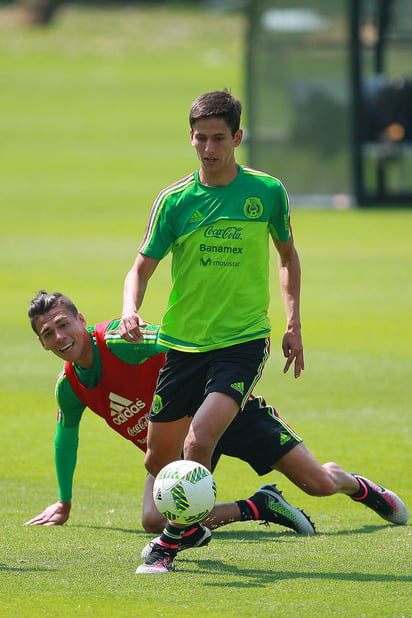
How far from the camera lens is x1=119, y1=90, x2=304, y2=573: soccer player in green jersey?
21.3ft

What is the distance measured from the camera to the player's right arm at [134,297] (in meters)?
6.17

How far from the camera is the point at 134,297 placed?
6.43m

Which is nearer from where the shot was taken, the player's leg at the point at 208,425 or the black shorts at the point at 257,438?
the player's leg at the point at 208,425

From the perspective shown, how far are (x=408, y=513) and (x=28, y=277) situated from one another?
11782 millimetres

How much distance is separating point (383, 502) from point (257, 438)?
2.97 feet

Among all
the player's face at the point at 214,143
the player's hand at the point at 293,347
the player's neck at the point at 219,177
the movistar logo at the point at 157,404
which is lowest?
the movistar logo at the point at 157,404

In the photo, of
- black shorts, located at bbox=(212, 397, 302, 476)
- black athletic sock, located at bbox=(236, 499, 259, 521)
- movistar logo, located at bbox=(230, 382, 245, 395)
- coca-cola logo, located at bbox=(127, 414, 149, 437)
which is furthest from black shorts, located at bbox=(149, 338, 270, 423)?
black athletic sock, located at bbox=(236, 499, 259, 521)

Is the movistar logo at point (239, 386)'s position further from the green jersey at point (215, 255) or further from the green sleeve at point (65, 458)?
the green sleeve at point (65, 458)

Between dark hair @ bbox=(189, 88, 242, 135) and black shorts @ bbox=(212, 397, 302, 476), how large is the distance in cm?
167

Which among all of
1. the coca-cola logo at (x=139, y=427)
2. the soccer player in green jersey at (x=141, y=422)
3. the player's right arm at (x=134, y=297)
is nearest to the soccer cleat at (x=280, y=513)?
the soccer player in green jersey at (x=141, y=422)

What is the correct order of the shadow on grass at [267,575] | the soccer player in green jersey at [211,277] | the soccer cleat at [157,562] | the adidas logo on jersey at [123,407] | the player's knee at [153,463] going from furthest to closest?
the adidas logo on jersey at [123,407]
the player's knee at [153,463]
the soccer player in green jersey at [211,277]
the soccer cleat at [157,562]
the shadow on grass at [267,575]

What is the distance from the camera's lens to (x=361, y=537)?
704 cm

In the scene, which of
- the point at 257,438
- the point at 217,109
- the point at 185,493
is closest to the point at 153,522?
the point at 257,438

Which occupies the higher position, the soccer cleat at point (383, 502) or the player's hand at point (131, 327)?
the player's hand at point (131, 327)
